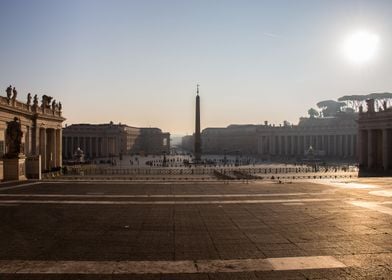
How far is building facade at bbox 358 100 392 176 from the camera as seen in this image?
7144 centimetres

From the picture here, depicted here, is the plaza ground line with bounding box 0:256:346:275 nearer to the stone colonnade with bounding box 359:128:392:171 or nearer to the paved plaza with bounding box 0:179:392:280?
the paved plaza with bounding box 0:179:392:280

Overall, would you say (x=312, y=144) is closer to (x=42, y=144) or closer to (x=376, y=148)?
(x=376, y=148)

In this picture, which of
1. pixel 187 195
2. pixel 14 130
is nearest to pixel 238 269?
pixel 187 195

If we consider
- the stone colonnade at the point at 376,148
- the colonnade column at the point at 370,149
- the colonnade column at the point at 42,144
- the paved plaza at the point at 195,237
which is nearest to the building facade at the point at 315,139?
the stone colonnade at the point at 376,148

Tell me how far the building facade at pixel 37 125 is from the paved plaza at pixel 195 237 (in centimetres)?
2632

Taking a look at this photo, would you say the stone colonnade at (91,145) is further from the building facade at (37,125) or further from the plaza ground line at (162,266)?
the plaza ground line at (162,266)

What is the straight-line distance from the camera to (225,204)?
2111 centimetres

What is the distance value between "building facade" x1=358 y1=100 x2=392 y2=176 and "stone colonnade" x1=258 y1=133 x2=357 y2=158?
254 ft

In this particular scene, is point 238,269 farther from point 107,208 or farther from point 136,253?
point 107,208

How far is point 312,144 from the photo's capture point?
177000mm

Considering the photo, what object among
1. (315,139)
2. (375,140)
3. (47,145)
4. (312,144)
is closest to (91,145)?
(312,144)

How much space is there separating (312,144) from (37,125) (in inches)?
5462

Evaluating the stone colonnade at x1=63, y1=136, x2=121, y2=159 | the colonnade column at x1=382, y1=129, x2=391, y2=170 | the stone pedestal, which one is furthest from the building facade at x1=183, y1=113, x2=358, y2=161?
the stone pedestal

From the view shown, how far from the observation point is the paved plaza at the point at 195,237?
10.1 m
